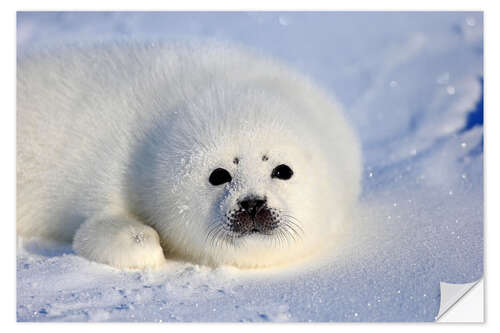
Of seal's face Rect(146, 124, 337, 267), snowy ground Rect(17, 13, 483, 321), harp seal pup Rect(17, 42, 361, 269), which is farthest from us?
harp seal pup Rect(17, 42, 361, 269)

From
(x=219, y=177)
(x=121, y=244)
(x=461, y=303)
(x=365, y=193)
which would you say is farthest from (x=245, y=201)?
(x=365, y=193)

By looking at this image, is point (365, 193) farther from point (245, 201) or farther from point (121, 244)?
point (121, 244)

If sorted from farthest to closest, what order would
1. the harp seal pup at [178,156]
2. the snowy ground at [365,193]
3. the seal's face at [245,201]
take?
the harp seal pup at [178,156]
the seal's face at [245,201]
the snowy ground at [365,193]

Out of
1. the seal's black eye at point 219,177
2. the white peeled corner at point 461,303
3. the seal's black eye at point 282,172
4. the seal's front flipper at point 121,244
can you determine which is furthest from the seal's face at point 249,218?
the white peeled corner at point 461,303

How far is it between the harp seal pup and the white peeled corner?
719 millimetres

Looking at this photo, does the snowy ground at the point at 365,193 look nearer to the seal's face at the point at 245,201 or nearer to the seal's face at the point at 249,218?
the seal's face at the point at 245,201

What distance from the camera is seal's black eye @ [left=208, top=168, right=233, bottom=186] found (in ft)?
12.4

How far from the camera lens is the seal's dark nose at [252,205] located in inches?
143

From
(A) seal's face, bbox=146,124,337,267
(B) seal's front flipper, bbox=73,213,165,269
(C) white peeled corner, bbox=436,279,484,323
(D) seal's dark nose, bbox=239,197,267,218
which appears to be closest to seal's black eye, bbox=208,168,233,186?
(A) seal's face, bbox=146,124,337,267

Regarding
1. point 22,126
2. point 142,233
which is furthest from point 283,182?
point 22,126

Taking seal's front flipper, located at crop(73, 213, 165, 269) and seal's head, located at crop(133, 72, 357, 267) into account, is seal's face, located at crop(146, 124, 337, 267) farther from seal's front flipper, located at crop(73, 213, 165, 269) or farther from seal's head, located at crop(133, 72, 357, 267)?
seal's front flipper, located at crop(73, 213, 165, 269)

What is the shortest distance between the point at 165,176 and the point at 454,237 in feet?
5.21

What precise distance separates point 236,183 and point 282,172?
26 cm

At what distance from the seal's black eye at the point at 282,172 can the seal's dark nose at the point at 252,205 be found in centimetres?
21
